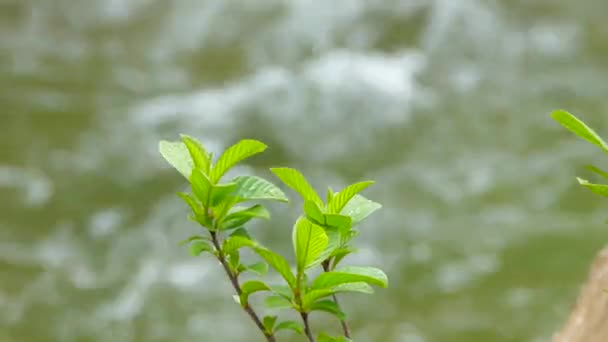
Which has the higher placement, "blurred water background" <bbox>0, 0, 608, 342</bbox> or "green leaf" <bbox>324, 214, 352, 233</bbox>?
"blurred water background" <bbox>0, 0, 608, 342</bbox>

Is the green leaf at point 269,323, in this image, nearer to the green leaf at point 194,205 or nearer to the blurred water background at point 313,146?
the green leaf at point 194,205

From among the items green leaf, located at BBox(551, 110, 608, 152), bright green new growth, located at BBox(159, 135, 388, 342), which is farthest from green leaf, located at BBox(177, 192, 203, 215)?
green leaf, located at BBox(551, 110, 608, 152)

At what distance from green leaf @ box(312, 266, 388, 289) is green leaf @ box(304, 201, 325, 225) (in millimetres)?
42

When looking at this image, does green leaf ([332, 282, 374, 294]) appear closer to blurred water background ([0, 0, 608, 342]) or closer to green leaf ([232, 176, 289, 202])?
green leaf ([232, 176, 289, 202])

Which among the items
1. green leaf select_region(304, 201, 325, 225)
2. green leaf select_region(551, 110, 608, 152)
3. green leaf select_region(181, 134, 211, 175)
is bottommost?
green leaf select_region(304, 201, 325, 225)

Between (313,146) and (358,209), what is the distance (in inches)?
116

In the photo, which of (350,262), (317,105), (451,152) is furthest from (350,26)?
(350,262)

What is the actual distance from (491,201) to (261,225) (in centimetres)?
90

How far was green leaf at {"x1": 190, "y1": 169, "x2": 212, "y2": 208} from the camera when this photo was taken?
25.6 inches

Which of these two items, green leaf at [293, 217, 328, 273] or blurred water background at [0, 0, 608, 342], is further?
blurred water background at [0, 0, 608, 342]

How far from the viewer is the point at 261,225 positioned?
3.35m

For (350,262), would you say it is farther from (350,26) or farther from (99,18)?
(99,18)

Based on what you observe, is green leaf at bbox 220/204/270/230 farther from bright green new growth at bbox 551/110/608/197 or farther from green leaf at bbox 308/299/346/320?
bright green new growth at bbox 551/110/608/197

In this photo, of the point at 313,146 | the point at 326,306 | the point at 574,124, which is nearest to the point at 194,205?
the point at 326,306
